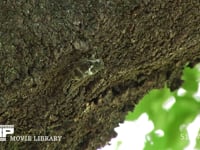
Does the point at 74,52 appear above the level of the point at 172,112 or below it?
below

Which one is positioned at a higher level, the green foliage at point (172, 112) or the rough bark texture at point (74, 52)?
the green foliage at point (172, 112)

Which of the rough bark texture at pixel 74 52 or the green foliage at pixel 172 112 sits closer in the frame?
the rough bark texture at pixel 74 52

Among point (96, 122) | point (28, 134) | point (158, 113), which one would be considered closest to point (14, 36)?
point (28, 134)

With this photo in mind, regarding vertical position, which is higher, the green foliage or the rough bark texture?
the green foliage

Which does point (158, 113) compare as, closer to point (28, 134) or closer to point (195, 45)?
point (195, 45)

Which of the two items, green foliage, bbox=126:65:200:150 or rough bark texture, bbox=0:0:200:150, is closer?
rough bark texture, bbox=0:0:200:150
